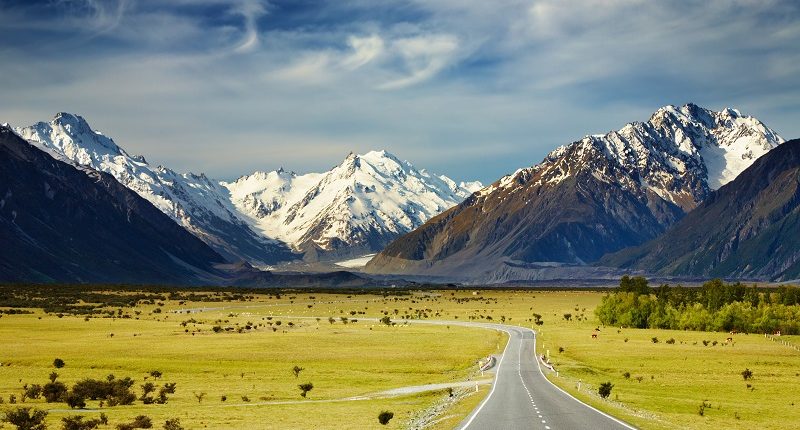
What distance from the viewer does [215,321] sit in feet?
554

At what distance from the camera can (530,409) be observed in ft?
180

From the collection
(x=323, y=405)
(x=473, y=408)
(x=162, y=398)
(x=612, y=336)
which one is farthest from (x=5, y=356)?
(x=612, y=336)

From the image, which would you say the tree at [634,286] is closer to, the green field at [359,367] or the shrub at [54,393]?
the green field at [359,367]

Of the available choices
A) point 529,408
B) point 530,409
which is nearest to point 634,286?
point 529,408

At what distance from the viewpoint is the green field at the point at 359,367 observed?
192ft

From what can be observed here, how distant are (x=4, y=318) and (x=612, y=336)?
105 m

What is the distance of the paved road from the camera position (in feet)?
155

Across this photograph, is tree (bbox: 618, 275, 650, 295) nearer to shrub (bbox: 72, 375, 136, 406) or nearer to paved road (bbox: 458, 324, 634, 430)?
paved road (bbox: 458, 324, 634, 430)

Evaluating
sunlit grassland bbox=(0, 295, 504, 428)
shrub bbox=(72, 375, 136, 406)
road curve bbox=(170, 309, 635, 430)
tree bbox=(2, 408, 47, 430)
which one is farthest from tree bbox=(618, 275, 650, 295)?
tree bbox=(2, 408, 47, 430)

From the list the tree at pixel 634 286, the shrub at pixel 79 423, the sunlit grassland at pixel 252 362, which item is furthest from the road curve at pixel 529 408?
the tree at pixel 634 286

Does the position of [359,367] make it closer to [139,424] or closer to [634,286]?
[139,424]

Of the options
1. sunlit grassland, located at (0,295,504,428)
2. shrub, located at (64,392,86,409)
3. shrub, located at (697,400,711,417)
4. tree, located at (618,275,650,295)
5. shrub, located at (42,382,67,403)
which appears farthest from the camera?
tree, located at (618,275,650,295)

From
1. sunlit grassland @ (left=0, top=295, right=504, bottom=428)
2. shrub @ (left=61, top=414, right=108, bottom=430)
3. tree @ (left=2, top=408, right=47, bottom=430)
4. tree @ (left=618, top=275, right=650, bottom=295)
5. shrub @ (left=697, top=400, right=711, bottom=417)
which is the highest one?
tree @ (left=618, top=275, right=650, bottom=295)

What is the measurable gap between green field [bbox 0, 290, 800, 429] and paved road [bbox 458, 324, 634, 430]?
5.09 feet
